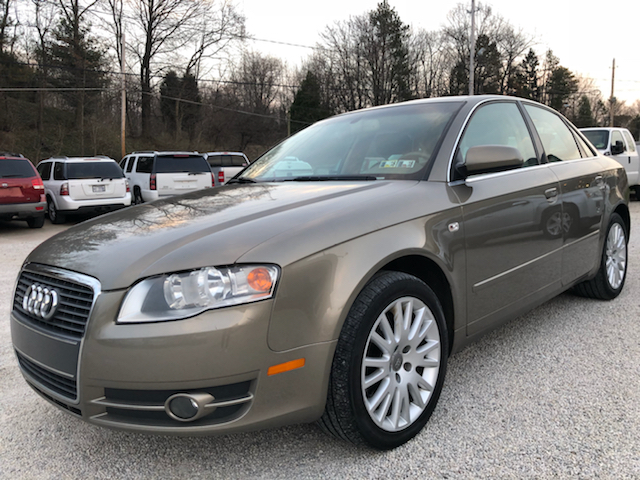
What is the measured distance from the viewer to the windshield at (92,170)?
1153 centimetres

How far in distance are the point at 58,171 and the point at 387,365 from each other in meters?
11.7

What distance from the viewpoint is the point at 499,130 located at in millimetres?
3252

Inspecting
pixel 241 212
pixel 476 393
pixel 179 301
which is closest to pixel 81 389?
pixel 179 301

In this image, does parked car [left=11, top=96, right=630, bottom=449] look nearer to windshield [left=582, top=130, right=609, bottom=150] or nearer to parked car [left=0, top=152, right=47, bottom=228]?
parked car [left=0, top=152, right=47, bottom=228]

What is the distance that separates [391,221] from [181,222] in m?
0.93

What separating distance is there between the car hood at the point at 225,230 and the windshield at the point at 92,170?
32.3ft

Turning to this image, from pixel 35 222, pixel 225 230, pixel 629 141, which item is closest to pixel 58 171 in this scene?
pixel 35 222

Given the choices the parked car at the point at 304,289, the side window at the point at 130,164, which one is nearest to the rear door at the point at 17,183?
the side window at the point at 130,164

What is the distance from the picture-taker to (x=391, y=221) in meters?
2.24

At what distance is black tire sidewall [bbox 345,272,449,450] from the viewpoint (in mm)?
2014

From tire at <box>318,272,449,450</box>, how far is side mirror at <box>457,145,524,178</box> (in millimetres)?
745

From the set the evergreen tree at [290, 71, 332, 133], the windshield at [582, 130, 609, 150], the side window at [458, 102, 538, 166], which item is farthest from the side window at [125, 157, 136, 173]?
the evergreen tree at [290, 71, 332, 133]

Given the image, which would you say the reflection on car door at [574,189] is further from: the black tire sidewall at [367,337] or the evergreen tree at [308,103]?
the evergreen tree at [308,103]

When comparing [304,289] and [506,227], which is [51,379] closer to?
[304,289]
